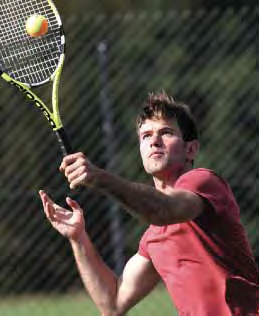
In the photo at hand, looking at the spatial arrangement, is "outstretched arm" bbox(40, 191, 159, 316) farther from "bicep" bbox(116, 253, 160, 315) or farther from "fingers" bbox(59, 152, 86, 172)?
"fingers" bbox(59, 152, 86, 172)

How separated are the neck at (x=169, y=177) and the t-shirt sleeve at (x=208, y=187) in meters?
0.23

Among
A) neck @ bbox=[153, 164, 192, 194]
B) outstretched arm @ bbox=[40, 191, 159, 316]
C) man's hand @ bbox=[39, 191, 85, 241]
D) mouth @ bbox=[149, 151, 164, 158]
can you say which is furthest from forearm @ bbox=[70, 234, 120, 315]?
mouth @ bbox=[149, 151, 164, 158]

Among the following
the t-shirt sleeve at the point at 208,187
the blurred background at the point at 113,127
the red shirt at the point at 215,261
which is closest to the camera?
the t-shirt sleeve at the point at 208,187

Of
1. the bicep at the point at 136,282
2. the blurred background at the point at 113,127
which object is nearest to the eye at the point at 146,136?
the bicep at the point at 136,282

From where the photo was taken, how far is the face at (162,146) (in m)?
4.39

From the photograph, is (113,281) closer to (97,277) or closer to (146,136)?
(97,277)

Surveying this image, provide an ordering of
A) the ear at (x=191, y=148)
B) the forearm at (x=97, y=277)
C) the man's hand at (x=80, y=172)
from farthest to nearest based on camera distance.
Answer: the forearm at (x=97, y=277), the ear at (x=191, y=148), the man's hand at (x=80, y=172)

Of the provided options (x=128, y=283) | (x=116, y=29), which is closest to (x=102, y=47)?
(x=116, y=29)

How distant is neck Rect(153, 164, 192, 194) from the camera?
4.45 meters

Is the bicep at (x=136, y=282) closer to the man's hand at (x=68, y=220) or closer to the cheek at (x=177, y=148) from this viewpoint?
the man's hand at (x=68, y=220)

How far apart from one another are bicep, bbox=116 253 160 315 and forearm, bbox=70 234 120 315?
34 millimetres

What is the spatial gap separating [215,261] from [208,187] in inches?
11.7

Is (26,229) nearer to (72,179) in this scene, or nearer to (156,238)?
(156,238)

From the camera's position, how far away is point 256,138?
23.3ft
